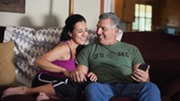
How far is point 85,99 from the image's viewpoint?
1745 mm

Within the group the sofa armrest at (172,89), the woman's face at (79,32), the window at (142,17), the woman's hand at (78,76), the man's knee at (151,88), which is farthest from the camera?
the window at (142,17)

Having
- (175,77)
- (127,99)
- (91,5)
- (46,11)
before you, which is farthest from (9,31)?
(175,77)

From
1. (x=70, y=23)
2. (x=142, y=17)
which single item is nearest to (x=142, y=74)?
(x=70, y=23)

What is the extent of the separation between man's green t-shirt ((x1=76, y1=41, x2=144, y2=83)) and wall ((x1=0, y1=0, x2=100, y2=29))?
3.06 feet

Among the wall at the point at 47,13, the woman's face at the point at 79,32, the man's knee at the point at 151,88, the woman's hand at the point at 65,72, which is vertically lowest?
the man's knee at the point at 151,88

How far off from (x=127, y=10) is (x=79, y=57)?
128 inches

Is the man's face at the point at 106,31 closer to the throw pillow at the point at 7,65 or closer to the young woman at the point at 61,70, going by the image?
the young woman at the point at 61,70

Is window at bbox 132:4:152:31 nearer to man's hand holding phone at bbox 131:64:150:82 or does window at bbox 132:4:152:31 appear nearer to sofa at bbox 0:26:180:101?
sofa at bbox 0:26:180:101

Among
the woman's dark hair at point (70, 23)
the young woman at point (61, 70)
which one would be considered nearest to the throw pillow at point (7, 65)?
the young woman at point (61, 70)

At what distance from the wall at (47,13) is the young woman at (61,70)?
0.76 meters

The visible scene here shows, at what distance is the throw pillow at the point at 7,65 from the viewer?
221 centimetres

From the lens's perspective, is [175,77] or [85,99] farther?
[175,77]

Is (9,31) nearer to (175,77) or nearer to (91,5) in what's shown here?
(91,5)

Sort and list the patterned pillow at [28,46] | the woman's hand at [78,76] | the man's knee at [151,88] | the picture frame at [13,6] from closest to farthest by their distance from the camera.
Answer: the man's knee at [151,88] → the woman's hand at [78,76] → the patterned pillow at [28,46] → the picture frame at [13,6]
